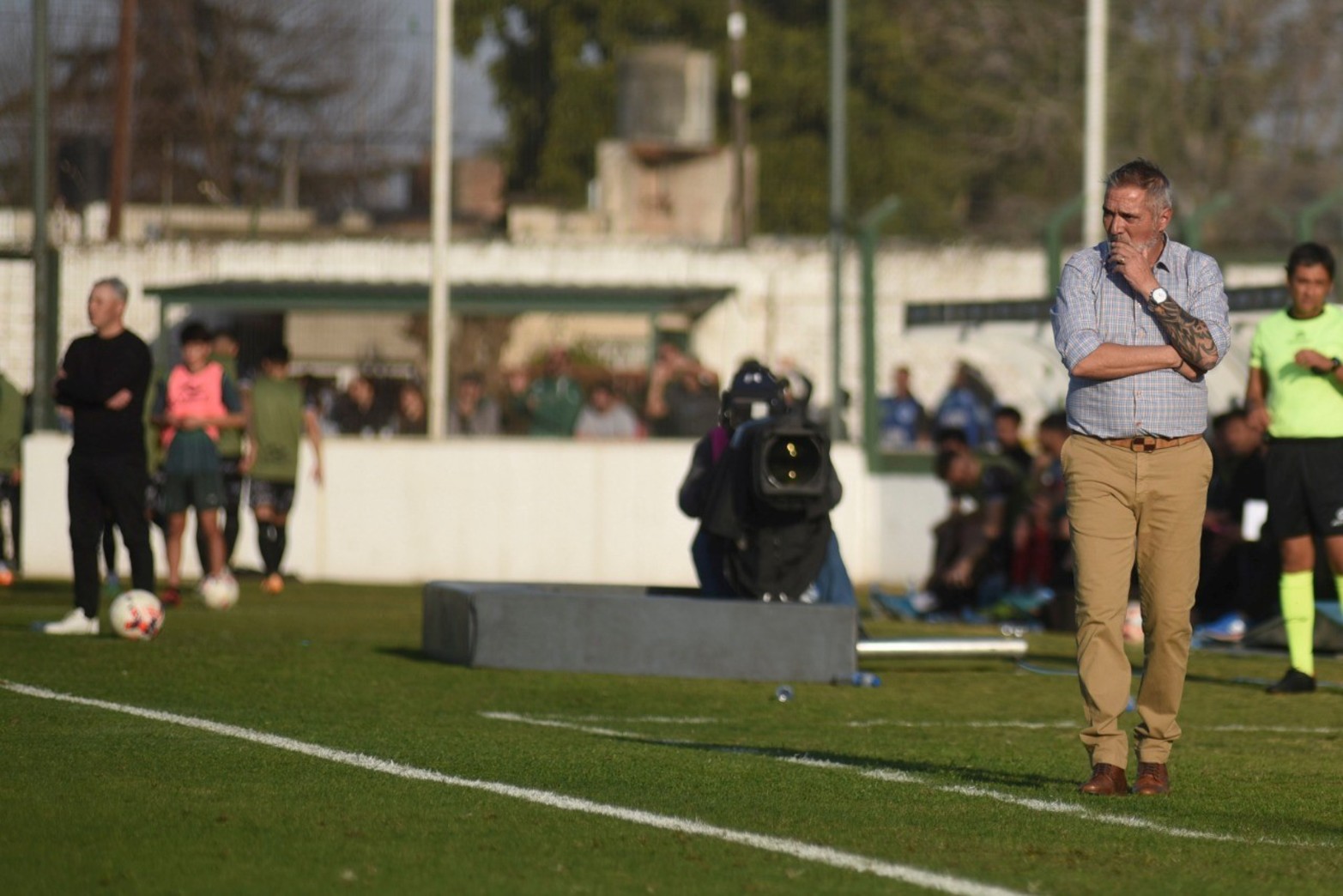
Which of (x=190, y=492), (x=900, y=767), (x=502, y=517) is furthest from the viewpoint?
(x=502, y=517)

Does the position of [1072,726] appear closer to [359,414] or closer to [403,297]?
[359,414]

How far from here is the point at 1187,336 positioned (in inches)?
289

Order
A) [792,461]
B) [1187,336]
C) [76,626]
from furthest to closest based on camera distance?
[76,626]
[792,461]
[1187,336]

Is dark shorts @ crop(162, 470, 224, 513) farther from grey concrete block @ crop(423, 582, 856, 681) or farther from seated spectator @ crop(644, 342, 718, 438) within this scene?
seated spectator @ crop(644, 342, 718, 438)

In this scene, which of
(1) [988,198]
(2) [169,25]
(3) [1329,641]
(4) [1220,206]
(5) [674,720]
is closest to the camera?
(5) [674,720]

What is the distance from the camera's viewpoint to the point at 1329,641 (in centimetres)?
1420

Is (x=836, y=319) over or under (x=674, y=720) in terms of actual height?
over

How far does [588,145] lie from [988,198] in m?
6.27

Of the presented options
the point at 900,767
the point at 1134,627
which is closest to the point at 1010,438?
the point at 1134,627

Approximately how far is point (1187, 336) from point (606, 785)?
87.9 inches

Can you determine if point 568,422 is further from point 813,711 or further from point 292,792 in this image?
point 292,792

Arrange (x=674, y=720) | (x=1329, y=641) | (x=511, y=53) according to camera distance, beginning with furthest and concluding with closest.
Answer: (x=511, y=53), (x=1329, y=641), (x=674, y=720)

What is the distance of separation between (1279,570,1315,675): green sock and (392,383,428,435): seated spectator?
10520 mm

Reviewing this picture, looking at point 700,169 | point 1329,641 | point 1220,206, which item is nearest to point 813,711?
point 1329,641
